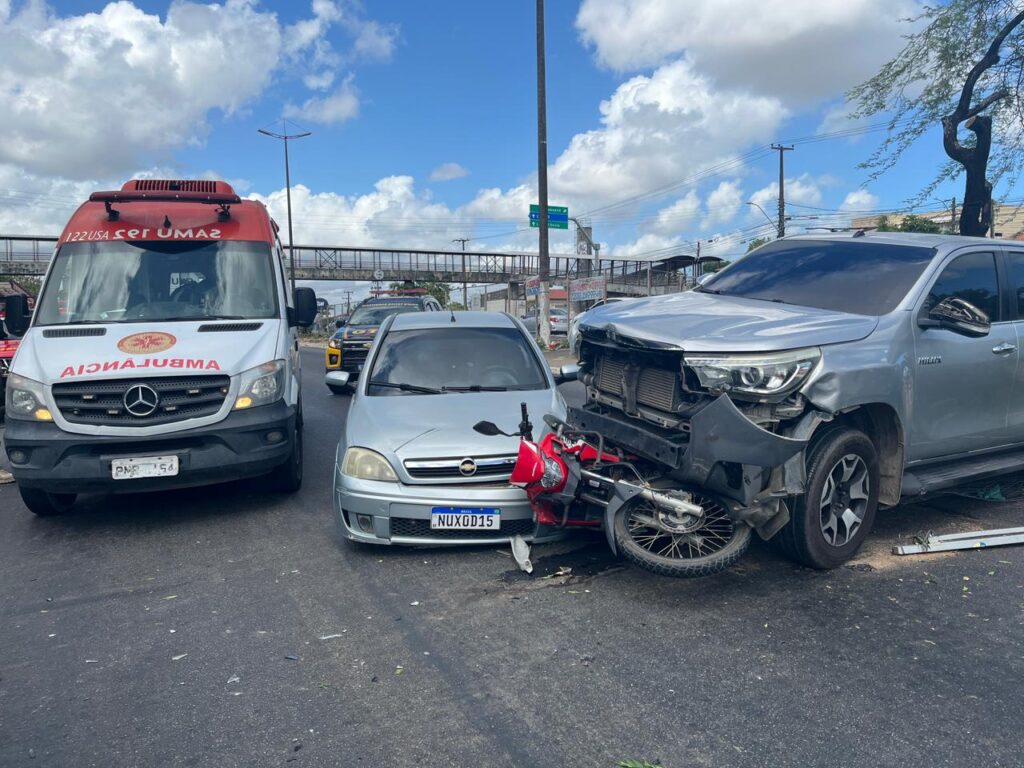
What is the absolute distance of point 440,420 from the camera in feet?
16.8

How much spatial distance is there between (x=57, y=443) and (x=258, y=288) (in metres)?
2.11

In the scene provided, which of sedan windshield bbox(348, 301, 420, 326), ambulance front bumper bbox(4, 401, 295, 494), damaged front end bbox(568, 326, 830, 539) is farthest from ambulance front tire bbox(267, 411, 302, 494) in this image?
sedan windshield bbox(348, 301, 420, 326)

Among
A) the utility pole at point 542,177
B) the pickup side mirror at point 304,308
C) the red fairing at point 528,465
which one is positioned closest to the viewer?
the red fairing at point 528,465

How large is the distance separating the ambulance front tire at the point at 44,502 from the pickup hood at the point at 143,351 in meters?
0.95

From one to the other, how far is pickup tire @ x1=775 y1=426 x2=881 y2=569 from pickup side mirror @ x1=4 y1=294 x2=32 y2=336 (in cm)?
618

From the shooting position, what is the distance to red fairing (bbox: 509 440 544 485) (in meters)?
4.28

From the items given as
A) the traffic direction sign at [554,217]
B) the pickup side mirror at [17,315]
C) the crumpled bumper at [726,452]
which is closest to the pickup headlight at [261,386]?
the pickup side mirror at [17,315]

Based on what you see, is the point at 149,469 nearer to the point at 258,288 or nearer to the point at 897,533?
the point at 258,288

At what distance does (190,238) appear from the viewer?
22.3 ft

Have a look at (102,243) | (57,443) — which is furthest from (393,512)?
(102,243)

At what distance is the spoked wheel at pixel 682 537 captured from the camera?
4035 mm

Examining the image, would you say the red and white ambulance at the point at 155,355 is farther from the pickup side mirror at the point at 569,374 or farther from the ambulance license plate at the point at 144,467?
the pickup side mirror at the point at 569,374

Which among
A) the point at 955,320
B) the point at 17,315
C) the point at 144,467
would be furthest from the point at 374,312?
the point at 955,320

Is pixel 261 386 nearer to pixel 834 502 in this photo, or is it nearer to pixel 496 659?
pixel 496 659
